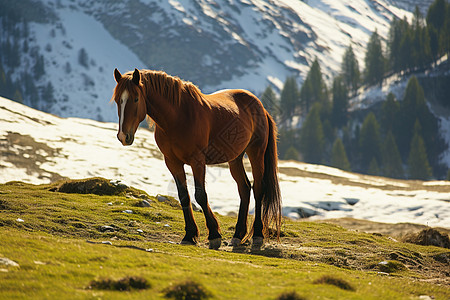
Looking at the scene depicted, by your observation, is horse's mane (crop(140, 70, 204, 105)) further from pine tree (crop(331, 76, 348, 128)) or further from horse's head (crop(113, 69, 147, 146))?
pine tree (crop(331, 76, 348, 128))

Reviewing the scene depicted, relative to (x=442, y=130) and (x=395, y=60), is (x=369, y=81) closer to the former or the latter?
(x=395, y=60)

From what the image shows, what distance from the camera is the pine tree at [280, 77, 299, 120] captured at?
15762 cm

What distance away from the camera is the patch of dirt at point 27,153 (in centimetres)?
4003

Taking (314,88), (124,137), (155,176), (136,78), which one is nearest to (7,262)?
(124,137)

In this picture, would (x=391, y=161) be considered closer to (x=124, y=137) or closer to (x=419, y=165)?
(x=419, y=165)

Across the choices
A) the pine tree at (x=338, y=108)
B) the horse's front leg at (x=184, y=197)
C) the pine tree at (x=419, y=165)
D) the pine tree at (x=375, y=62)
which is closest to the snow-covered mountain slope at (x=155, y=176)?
the horse's front leg at (x=184, y=197)

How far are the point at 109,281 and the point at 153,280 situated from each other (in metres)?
0.62

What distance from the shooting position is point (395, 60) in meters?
161

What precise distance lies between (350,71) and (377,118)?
21.3 metres

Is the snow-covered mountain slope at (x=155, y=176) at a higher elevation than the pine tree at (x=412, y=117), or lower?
lower

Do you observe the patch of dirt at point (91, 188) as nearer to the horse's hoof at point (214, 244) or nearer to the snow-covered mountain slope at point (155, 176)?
the horse's hoof at point (214, 244)

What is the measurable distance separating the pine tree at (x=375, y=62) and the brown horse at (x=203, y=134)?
151 meters

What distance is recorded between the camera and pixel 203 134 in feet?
36.1

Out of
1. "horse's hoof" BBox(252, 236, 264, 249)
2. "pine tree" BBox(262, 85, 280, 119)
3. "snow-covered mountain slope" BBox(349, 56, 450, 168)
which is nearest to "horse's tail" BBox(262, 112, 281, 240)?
"horse's hoof" BBox(252, 236, 264, 249)
